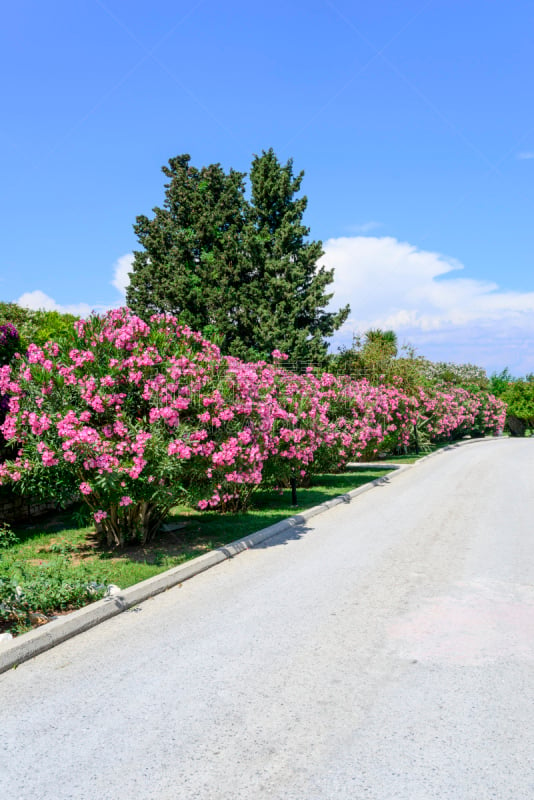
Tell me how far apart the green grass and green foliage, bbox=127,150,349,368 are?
979 inches

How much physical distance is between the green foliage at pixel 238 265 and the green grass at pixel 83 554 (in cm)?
2487

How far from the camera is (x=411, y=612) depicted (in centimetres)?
646

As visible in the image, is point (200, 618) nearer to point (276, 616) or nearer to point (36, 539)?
point (276, 616)

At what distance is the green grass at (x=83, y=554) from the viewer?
6418 mm

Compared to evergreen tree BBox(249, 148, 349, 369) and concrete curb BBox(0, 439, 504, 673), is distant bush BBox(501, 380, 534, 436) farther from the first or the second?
concrete curb BBox(0, 439, 504, 673)

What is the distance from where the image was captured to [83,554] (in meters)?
9.36

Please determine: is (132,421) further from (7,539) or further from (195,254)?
(195,254)

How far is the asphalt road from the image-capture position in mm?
3471

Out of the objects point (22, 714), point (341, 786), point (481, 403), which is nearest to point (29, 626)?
point (22, 714)

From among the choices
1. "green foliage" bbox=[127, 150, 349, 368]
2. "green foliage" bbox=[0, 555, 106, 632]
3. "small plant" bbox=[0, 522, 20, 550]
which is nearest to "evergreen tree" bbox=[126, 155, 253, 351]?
"green foliage" bbox=[127, 150, 349, 368]

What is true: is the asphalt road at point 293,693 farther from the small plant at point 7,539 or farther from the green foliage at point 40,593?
the small plant at point 7,539

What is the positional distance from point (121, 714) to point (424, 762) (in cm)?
207

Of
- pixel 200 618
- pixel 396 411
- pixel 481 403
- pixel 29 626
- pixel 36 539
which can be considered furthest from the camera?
pixel 481 403

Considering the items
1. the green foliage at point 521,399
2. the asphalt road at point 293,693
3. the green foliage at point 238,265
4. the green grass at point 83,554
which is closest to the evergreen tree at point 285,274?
the green foliage at point 238,265
